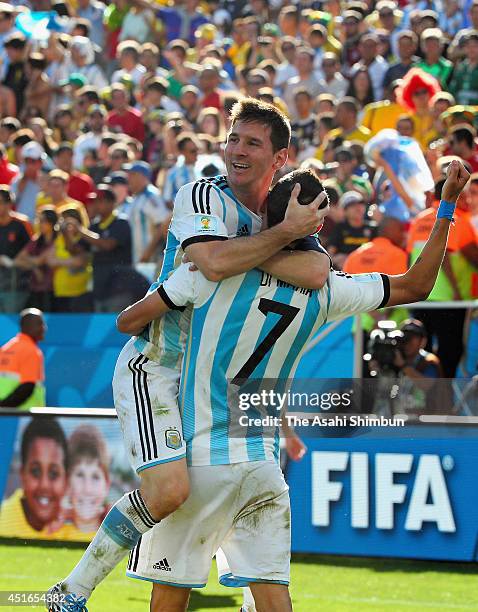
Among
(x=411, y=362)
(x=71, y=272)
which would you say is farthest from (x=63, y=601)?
(x=71, y=272)

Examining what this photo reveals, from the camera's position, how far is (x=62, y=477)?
9.26m

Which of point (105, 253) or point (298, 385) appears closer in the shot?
point (298, 385)

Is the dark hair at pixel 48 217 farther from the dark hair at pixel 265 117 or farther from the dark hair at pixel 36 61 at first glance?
the dark hair at pixel 265 117

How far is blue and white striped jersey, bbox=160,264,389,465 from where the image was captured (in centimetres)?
491

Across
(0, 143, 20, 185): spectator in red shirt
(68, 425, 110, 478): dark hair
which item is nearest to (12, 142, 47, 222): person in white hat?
(0, 143, 20, 185): spectator in red shirt

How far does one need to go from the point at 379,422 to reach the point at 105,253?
4.29 meters

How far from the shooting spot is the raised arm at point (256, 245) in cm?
474

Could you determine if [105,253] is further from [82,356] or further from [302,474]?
[302,474]

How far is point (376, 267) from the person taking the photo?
33.1ft

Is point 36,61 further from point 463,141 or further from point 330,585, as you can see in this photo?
point 330,585

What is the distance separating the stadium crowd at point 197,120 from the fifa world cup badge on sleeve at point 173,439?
5.00 meters

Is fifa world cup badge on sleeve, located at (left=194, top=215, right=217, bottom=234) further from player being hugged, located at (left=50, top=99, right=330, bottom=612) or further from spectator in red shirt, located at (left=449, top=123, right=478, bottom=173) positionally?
spectator in red shirt, located at (left=449, top=123, right=478, bottom=173)

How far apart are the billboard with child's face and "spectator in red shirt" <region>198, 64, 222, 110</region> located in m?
6.54

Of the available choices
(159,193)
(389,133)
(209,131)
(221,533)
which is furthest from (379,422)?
(209,131)
